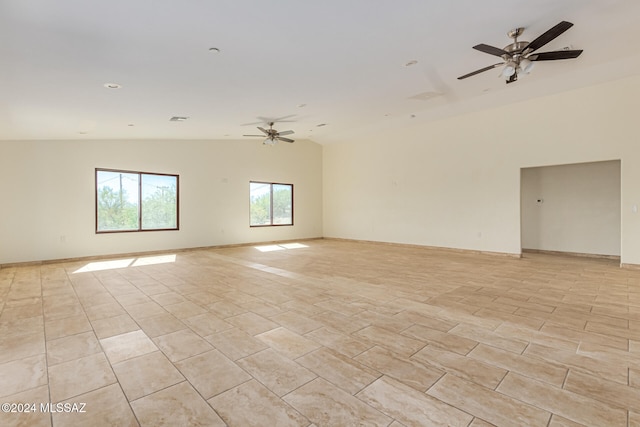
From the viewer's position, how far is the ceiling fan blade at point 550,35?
325 cm

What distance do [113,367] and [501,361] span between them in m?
2.93

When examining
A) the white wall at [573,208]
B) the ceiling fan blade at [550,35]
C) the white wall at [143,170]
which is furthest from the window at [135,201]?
the white wall at [573,208]

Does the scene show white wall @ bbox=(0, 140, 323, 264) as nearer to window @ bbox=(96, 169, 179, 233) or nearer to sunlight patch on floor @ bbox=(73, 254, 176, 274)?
window @ bbox=(96, 169, 179, 233)

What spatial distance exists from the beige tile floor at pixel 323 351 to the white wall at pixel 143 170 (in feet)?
6.74

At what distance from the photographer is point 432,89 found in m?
5.94

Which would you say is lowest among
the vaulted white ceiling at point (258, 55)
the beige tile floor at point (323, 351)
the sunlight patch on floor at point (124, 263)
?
the beige tile floor at point (323, 351)

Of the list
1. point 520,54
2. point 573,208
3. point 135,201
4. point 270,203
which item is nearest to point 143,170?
point 135,201

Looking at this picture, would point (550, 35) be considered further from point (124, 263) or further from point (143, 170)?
point (143, 170)

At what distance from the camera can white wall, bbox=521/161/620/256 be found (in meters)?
7.10

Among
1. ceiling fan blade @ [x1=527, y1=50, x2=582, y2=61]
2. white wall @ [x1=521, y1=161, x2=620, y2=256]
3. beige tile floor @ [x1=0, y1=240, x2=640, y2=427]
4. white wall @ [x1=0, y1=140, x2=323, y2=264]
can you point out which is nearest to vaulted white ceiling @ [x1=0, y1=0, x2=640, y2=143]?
ceiling fan blade @ [x1=527, y1=50, x2=582, y2=61]

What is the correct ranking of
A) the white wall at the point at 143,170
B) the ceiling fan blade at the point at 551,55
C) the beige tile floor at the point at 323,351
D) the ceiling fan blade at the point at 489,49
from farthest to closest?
the white wall at the point at 143,170
the ceiling fan blade at the point at 551,55
the ceiling fan blade at the point at 489,49
the beige tile floor at the point at 323,351

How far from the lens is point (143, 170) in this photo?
8.03 metres

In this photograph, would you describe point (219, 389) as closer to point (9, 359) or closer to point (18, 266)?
point (9, 359)

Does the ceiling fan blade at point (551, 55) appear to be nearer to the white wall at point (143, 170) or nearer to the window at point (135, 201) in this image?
the white wall at point (143, 170)
